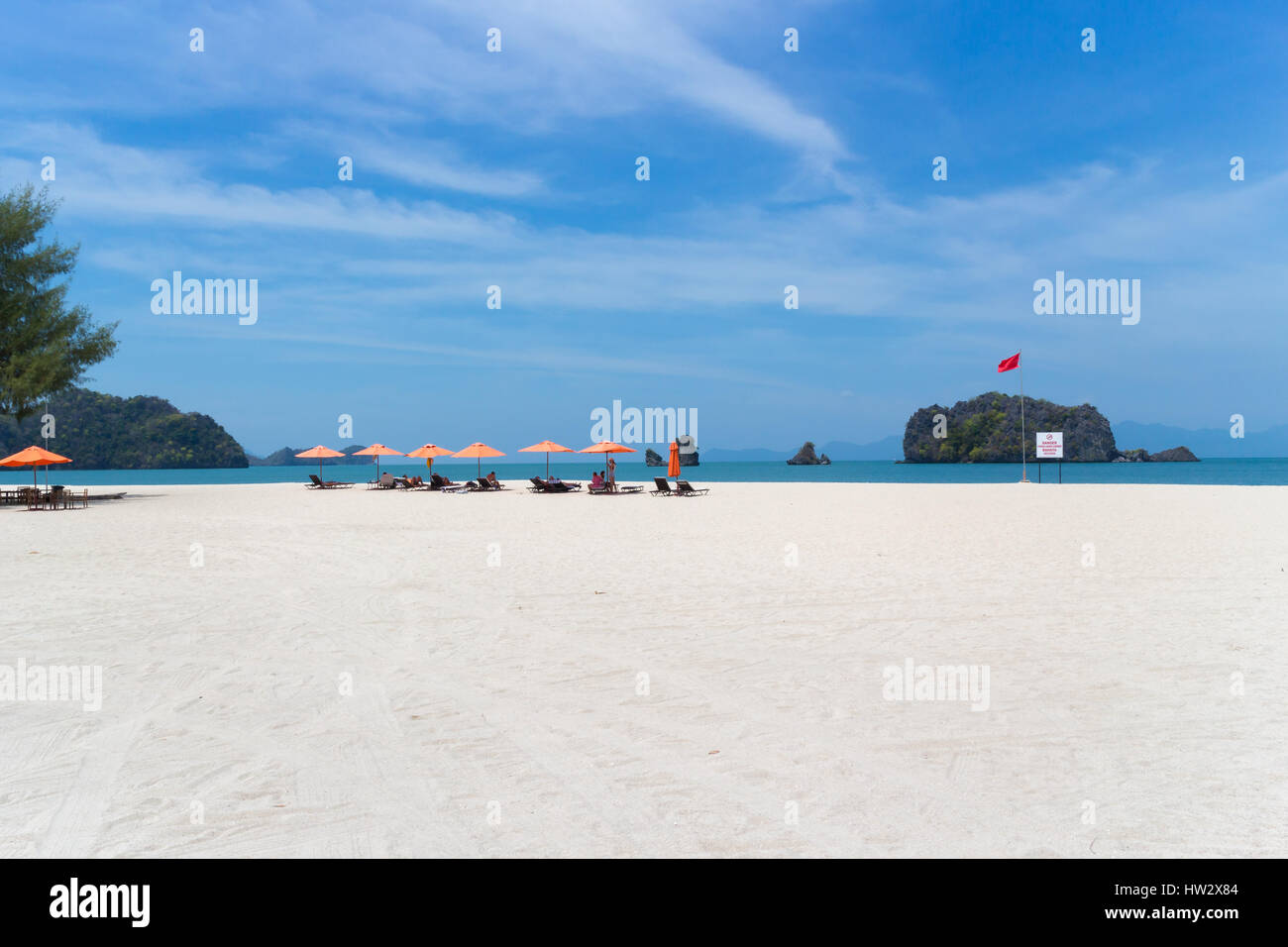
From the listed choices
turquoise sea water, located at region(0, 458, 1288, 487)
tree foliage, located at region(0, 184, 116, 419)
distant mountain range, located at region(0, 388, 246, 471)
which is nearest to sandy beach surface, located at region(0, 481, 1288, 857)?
tree foliage, located at region(0, 184, 116, 419)

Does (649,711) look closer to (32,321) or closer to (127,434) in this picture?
(32,321)

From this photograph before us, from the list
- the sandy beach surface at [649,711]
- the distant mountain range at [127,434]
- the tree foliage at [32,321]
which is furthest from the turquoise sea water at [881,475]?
the sandy beach surface at [649,711]

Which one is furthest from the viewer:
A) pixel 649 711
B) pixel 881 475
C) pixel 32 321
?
pixel 881 475

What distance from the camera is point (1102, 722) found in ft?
14.4

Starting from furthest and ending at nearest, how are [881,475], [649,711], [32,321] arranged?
[881,475]
[32,321]
[649,711]

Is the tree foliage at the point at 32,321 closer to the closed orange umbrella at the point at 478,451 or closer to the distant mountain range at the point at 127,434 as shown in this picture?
the closed orange umbrella at the point at 478,451

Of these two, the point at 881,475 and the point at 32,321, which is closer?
the point at 32,321

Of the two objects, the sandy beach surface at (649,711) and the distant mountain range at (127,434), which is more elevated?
the distant mountain range at (127,434)

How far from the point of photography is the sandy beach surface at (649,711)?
124 inches

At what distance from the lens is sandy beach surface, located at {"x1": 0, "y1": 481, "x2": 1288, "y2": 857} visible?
10.3 ft

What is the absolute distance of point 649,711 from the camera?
4.68 meters

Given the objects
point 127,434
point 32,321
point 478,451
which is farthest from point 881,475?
point 127,434
